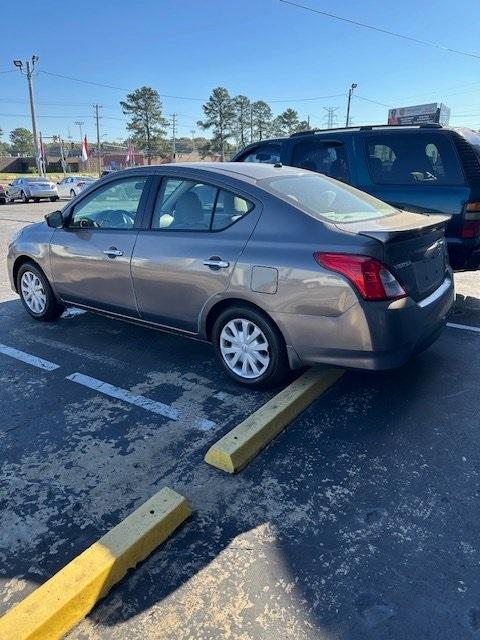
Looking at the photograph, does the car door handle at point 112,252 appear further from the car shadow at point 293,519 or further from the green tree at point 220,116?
the green tree at point 220,116

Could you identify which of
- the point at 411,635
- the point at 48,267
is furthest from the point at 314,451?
the point at 48,267

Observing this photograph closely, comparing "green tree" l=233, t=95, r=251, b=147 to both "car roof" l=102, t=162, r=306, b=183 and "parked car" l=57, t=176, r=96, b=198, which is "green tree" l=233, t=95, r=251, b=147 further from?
"car roof" l=102, t=162, r=306, b=183

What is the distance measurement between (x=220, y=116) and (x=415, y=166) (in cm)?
7785

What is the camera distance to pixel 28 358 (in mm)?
4379

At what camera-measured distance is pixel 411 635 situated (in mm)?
1848

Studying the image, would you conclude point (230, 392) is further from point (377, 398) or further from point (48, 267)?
point (48, 267)

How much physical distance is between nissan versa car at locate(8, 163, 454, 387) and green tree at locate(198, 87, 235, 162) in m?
75.0

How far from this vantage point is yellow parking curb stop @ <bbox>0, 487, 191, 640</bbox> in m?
1.83

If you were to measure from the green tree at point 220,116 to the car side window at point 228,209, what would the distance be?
75497mm

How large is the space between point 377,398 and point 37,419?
238 centimetres

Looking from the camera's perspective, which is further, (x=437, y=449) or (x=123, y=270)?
(x=123, y=270)

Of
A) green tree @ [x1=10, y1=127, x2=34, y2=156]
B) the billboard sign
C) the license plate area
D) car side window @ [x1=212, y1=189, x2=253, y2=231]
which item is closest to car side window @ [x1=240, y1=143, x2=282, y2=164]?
car side window @ [x1=212, y1=189, x2=253, y2=231]

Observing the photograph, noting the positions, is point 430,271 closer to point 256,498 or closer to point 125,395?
point 256,498

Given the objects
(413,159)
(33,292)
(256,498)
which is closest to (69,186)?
(33,292)
